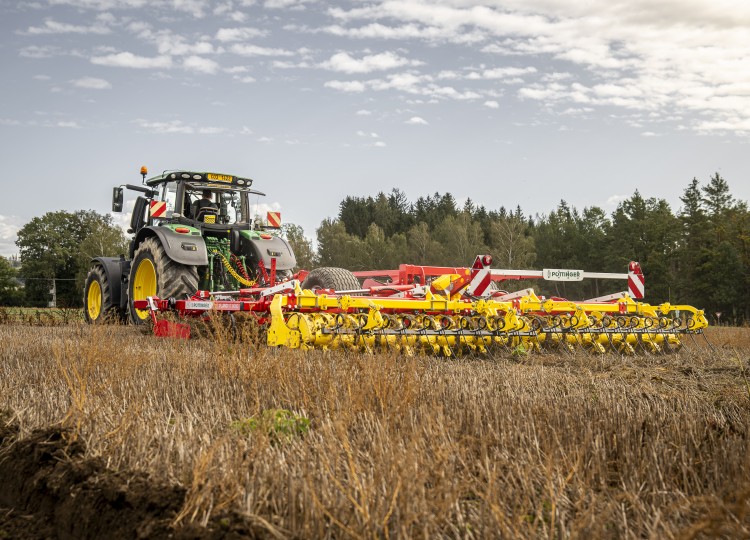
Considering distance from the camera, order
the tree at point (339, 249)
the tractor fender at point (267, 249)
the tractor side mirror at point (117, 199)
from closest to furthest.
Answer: the tractor fender at point (267, 249) → the tractor side mirror at point (117, 199) → the tree at point (339, 249)

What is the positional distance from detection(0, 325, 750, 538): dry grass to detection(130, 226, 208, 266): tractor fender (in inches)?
137

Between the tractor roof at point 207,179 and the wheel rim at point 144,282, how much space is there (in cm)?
123

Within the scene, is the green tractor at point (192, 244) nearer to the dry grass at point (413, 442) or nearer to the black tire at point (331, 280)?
the black tire at point (331, 280)

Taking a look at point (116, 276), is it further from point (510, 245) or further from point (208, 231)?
point (510, 245)

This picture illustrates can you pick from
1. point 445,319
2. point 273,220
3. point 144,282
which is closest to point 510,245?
point 273,220

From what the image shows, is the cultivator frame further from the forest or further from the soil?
the forest

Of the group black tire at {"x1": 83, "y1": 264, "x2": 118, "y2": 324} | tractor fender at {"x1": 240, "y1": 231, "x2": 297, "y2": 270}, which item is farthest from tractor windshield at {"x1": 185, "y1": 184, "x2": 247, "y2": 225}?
black tire at {"x1": 83, "y1": 264, "x2": 118, "y2": 324}

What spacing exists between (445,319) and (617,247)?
1831 inches

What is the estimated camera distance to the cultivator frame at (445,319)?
6.59 m

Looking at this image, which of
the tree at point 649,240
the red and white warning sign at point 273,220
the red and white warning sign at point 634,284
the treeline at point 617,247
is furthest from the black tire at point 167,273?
the tree at point 649,240

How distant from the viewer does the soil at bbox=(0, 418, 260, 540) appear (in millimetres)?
2297

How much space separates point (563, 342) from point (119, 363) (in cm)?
479

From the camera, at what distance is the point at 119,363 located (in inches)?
200

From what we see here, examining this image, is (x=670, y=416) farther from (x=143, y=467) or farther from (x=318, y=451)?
(x=143, y=467)
